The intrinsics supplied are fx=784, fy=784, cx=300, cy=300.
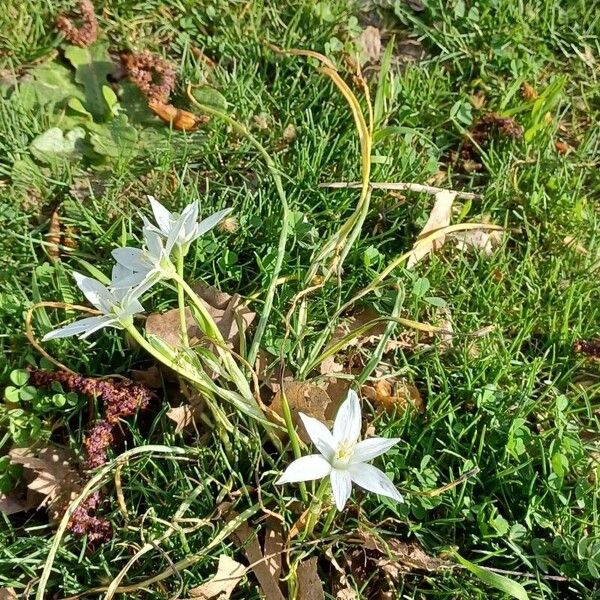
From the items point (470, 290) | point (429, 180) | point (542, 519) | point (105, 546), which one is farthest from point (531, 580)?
point (429, 180)

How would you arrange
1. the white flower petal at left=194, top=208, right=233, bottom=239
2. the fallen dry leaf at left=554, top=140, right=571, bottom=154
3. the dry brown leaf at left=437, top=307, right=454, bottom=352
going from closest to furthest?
the white flower petal at left=194, top=208, right=233, bottom=239, the dry brown leaf at left=437, top=307, right=454, bottom=352, the fallen dry leaf at left=554, top=140, right=571, bottom=154

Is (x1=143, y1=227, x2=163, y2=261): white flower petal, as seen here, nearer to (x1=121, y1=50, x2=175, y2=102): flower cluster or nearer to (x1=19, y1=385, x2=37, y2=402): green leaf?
(x1=19, y1=385, x2=37, y2=402): green leaf

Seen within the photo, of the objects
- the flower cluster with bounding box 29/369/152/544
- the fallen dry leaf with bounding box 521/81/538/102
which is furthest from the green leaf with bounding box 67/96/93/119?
the fallen dry leaf with bounding box 521/81/538/102

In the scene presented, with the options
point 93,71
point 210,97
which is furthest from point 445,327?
point 93,71

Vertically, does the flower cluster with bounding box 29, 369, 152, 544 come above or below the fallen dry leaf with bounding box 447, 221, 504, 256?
below

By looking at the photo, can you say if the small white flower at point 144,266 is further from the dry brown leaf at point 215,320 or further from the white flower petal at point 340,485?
the white flower petal at point 340,485

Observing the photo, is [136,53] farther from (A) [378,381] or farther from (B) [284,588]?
(B) [284,588]

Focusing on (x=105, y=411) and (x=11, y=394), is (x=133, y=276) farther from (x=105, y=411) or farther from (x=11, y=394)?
(x=11, y=394)
